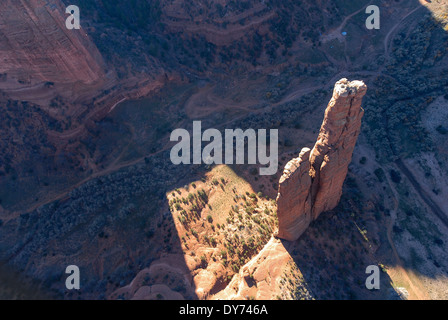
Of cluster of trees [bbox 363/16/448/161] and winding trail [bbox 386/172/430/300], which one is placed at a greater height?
cluster of trees [bbox 363/16/448/161]

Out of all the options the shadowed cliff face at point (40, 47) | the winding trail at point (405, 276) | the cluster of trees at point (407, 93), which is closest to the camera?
the winding trail at point (405, 276)

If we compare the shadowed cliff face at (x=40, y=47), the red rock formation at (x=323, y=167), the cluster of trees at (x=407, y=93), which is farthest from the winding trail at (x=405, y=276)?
the shadowed cliff face at (x=40, y=47)

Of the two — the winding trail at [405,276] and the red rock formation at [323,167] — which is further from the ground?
the red rock formation at [323,167]

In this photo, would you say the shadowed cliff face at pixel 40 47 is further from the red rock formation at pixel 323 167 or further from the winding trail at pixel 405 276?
the winding trail at pixel 405 276

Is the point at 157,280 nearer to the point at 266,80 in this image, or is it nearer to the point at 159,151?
the point at 159,151

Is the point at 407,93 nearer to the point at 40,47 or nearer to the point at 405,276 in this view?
the point at 405,276

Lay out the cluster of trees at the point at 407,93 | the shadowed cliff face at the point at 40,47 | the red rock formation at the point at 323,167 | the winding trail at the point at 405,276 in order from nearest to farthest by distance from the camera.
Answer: the red rock formation at the point at 323,167 → the winding trail at the point at 405,276 → the shadowed cliff face at the point at 40,47 → the cluster of trees at the point at 407,93

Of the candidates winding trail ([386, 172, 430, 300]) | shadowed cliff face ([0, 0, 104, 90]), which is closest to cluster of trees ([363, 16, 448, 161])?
winding trail ([386, 172, 430, 300])

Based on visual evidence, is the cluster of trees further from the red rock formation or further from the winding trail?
the red rock formation

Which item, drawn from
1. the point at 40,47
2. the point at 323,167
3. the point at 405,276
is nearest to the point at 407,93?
the point at 405,276
